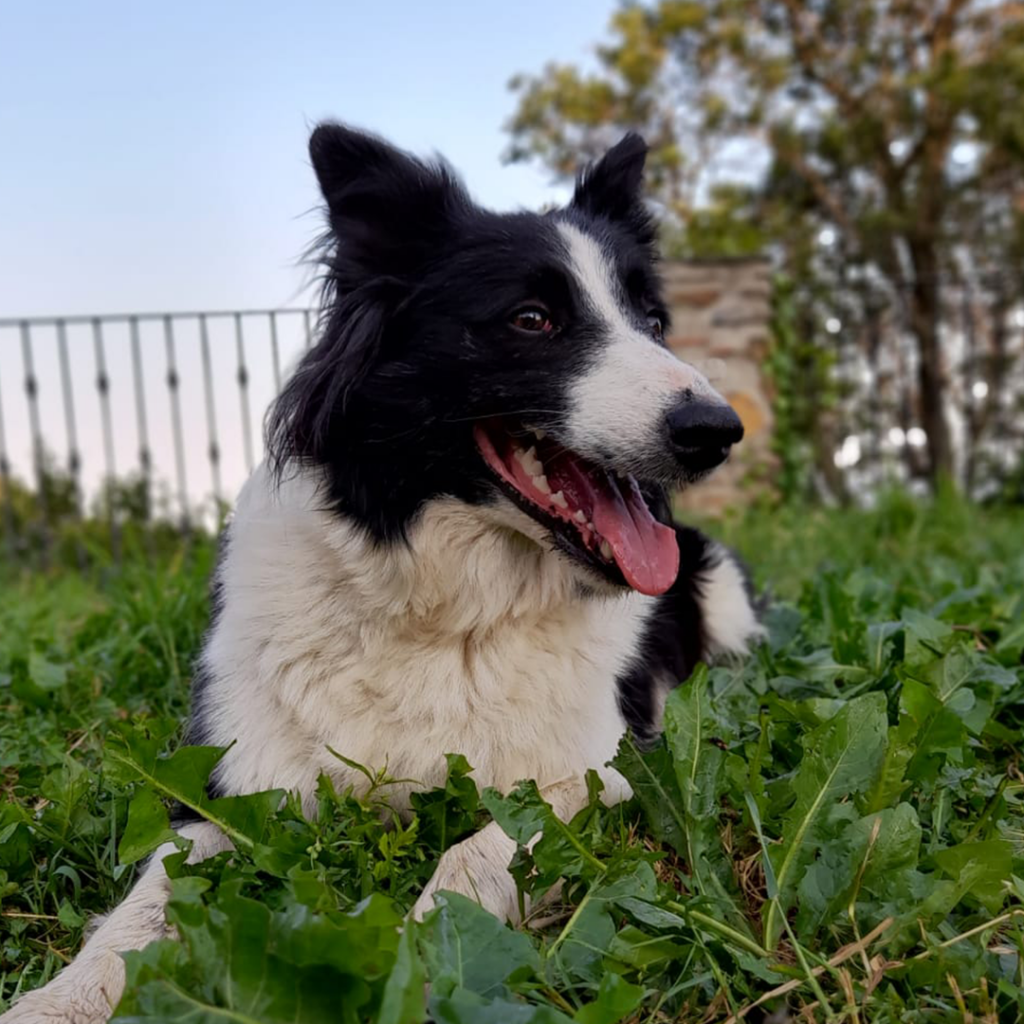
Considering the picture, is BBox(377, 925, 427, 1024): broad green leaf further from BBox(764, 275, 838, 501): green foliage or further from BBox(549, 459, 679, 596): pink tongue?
BBox(764, 275, 838, 501): green foliage

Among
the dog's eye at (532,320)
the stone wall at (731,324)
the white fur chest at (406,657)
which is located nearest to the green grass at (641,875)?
the white fur chest at (406,657)

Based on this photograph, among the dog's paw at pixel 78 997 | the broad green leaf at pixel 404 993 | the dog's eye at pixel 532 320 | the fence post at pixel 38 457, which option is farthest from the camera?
the fence post at pixel 38 457

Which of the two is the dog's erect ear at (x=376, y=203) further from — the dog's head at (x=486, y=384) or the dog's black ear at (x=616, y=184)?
the dog's black ear at (x=616, y=184)

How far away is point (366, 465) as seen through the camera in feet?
7.14

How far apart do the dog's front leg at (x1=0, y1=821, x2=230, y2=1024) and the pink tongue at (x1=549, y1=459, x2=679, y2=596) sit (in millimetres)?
1009

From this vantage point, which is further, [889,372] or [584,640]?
[889,372]

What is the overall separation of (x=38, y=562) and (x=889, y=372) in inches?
390

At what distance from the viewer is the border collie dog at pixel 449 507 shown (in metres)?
2.02

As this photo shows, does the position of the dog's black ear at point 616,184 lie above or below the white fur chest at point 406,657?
above

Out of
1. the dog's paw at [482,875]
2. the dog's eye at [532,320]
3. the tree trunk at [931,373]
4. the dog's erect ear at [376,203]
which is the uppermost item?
the dog's erect ear at [376,203]

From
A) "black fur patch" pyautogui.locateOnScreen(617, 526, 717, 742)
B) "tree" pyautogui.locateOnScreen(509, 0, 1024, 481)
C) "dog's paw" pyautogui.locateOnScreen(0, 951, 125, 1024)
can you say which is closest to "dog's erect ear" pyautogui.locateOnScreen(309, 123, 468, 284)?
"black fur patch" pyautogui.locateOnScreen(617, 526, 717, 742)

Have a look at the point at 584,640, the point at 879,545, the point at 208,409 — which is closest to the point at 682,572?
the point at 584,640

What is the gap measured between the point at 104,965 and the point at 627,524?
1279 mm

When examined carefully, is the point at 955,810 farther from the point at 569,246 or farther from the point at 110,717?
the point at 110,717
